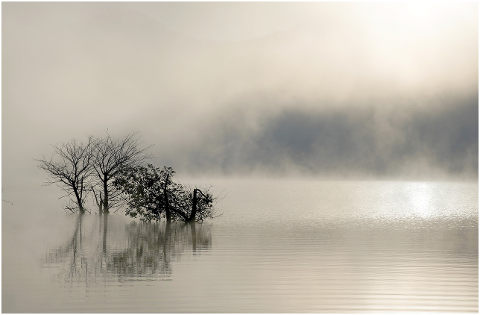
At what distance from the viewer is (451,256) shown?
18688 millimetres

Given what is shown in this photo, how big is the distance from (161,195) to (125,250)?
11.7 meters

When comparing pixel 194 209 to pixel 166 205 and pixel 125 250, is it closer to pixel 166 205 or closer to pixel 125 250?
pixel 166 205

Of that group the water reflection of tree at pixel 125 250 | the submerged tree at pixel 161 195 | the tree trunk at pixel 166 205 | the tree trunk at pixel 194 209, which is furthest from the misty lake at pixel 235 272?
the submerged tree at pixel 161 195

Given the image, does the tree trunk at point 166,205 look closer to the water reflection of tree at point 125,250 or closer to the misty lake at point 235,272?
the water reflection of tree at point 125,250

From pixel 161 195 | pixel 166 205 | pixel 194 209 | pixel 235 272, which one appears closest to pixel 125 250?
pixel 235 272

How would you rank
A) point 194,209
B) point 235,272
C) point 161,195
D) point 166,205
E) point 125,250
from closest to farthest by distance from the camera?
point 235,272 → point 125,250 → point 194,209 → point 166,205 → point 161,195

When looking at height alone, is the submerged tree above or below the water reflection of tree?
above

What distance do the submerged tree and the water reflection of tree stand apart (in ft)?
4.78

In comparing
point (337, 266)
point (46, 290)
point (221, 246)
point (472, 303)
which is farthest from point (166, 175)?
point (472, 303)

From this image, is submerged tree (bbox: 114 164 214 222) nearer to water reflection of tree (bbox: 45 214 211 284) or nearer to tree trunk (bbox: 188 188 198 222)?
tree trunk (bbox: 188 188 198 222)

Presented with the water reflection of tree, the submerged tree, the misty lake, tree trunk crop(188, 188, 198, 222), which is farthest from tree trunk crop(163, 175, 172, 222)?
the misty lake

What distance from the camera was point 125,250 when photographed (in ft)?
63.9

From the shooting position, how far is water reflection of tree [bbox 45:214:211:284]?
1520cm

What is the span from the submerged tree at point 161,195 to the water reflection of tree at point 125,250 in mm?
1456
